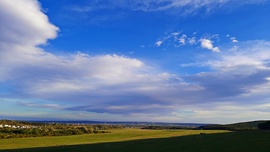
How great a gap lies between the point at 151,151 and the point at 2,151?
19321 mm

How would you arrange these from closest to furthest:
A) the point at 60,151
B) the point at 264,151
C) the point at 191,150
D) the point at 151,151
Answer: the point at 264,151, the point at 191,150, the point at 151,151, the point at 60,151

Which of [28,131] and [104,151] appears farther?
[28,131]

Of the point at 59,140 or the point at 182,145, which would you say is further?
the point at 59,140

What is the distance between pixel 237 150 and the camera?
2750 centimetres

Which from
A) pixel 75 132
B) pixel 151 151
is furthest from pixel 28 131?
pixel 151 151

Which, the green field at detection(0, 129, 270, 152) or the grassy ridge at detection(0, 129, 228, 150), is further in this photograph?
the grassy ridge at detection(0, 129, 228, 150)

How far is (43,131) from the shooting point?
3681 inches

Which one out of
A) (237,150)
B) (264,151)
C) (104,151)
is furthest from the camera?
(104,151)

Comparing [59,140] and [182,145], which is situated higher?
[59,140]

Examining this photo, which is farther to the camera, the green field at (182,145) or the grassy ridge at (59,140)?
the grassy ridge at (59,140)

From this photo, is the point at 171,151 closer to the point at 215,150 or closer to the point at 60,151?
the point at 215,150

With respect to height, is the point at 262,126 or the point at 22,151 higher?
the point at 262,126

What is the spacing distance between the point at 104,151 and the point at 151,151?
595cm

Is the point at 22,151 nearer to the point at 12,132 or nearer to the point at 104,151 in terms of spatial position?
the point at 104,151
